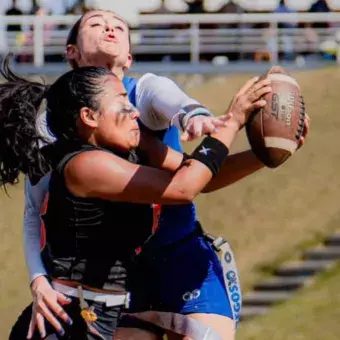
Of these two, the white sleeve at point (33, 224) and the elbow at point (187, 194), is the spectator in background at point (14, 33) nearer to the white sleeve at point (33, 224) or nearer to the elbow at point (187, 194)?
the white sleeve at point (33, 224)

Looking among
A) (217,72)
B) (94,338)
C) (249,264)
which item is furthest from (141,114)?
(217,72)

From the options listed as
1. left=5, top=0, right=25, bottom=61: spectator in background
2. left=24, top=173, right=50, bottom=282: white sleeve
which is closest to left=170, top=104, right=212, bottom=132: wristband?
left=24, top=173, right=50, bottom=282: white sleeve

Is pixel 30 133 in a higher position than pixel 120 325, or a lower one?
higher

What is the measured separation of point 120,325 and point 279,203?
368 inches

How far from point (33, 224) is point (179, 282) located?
2.09ft

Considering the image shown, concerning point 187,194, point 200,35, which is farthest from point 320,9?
point 187,194

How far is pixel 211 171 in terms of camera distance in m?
5.26

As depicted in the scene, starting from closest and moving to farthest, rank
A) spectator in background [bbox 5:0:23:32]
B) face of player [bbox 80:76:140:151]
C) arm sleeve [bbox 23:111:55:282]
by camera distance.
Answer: face of player [bbox 80:76:140:151]
arm sleeve [bbox 23:111:55:282]
spectator in background [bbox 5:0:23:32]

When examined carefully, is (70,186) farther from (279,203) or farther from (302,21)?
(302,21)

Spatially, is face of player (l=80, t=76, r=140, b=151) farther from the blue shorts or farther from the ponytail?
the blue shorts

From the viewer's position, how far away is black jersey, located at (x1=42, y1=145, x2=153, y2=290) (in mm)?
5410

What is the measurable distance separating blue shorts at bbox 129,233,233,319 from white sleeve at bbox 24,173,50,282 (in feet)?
1.41

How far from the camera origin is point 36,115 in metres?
5.66

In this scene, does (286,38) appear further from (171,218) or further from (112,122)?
(112,122)
